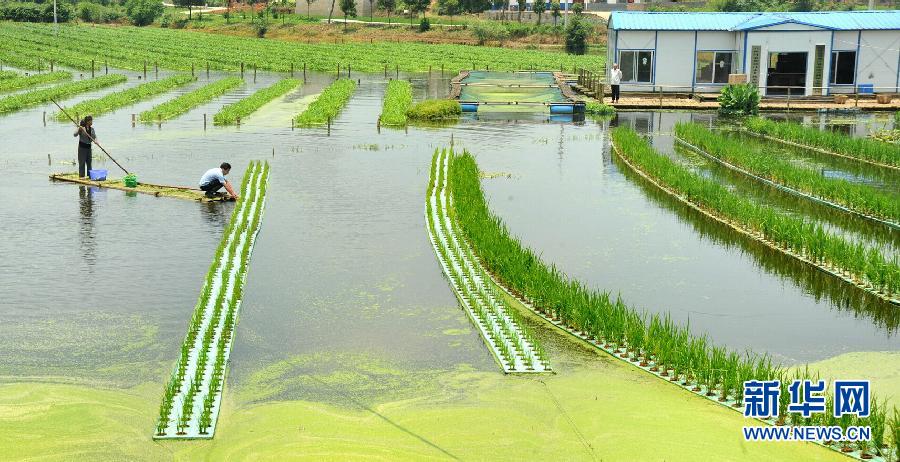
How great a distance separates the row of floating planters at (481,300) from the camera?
43.1ft

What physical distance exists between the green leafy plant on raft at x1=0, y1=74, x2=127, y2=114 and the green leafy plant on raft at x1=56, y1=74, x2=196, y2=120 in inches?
77.7

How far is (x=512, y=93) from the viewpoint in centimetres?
5319

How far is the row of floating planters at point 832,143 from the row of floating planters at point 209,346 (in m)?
17.7

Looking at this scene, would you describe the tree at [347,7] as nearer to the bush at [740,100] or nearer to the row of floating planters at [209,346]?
the bush at [740,100]

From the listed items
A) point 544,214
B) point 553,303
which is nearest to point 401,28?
point 544,214

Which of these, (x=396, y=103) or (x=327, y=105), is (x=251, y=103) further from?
(x=396, y=103)

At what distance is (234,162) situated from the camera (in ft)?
94.9

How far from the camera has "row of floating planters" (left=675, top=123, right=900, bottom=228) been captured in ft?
71.2

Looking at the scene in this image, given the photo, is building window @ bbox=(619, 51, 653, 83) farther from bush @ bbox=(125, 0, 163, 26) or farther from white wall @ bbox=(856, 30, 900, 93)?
bush @ bbox=(125, 0, 163, 26)

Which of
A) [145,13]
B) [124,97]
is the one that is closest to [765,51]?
[124,97]

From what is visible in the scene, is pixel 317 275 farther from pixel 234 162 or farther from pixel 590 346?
pixel 234 162

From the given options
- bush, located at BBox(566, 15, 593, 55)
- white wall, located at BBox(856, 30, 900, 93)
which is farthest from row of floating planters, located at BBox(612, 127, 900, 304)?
bush, located at BBox(566, 15, 593, 55)

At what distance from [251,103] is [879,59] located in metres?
27.6

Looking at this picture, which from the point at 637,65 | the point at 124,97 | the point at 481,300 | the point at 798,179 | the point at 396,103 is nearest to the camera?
the point at 481,300
